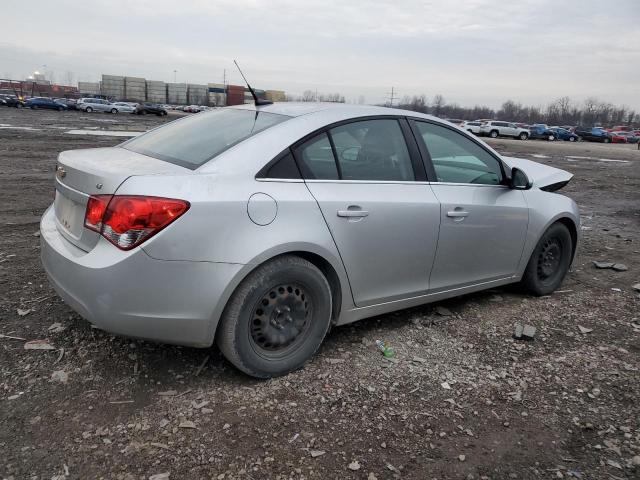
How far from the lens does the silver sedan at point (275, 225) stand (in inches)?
104

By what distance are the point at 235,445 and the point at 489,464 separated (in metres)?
Answer: 1.23

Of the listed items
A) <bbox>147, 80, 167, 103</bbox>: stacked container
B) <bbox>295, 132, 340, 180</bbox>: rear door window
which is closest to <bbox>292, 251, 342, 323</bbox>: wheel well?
<bbox>295, 132, 340, 180</bbox>: rear door window

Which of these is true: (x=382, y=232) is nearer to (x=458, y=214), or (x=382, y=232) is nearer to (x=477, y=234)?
(x=458, y=214)

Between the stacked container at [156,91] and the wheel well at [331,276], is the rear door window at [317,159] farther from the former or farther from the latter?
the stacked container at [156,91]

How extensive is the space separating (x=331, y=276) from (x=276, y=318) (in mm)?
446

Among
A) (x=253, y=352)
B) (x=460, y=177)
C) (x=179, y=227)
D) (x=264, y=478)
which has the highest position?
(x=460, y=177)

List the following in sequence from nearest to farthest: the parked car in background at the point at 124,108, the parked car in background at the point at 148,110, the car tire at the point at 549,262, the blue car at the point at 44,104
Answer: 1. the car tire at the point at 549,262
2. the blue car at the point at 44,104
3. the parked car in background at the point at 148,110
4. the parked car in background at the point at 124,108

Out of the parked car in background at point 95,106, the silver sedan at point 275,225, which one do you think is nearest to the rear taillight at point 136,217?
the silver sedan at point 275,225

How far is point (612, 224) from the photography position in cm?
831

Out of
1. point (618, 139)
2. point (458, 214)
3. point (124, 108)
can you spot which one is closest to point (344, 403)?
point (458, 214)

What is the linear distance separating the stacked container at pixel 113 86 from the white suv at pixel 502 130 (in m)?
72.6

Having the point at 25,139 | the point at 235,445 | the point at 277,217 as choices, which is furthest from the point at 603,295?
the point at 25,139

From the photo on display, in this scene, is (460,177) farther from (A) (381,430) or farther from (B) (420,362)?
(A) (381,430)

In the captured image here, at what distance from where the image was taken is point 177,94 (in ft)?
346
